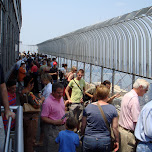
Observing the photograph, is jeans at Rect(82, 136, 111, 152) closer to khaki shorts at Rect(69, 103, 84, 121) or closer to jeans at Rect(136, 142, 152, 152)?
jeans at Rect(136, 142, 152, 152)

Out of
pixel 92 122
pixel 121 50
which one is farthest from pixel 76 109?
pixel 92 122

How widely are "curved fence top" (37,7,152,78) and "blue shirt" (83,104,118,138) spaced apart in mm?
2596

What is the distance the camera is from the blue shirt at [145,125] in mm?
3463

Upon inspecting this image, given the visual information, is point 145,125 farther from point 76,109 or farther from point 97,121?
point 76,109

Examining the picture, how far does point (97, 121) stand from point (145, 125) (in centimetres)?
59

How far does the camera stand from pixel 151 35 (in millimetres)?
5906

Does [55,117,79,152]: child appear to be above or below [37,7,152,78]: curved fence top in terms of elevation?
below

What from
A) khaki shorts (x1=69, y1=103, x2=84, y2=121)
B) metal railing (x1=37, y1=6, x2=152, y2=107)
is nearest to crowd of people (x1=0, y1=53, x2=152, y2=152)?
metal railing (x1=37, y1=6, x2=152, y2=107)

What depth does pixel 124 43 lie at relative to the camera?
24.5ft

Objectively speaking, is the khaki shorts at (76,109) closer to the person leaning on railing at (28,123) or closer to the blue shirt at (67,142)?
the person leaning on railing at (28,123)

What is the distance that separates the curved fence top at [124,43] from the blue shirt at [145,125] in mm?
2568

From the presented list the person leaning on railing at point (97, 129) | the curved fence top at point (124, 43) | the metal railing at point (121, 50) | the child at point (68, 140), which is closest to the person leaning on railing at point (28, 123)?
the child at point (68, 140)

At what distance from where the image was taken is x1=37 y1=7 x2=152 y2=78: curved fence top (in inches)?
240

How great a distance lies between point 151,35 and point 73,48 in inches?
347
